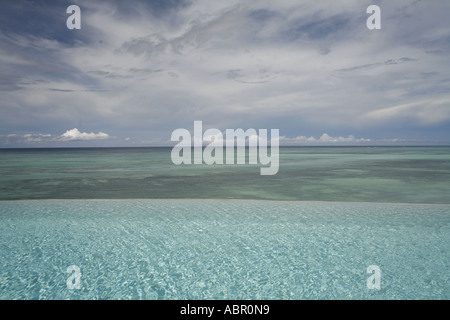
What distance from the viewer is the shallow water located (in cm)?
533

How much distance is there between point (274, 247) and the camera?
23.8 feet

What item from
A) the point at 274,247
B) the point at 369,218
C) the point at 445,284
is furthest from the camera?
the point at 369,218

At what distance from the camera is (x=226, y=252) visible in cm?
699

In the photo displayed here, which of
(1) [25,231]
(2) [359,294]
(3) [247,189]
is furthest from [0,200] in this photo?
(2) [359,294]

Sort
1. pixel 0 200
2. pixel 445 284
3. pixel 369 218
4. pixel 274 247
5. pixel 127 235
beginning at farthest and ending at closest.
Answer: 1. pixel 0 200
2. pixel 369 218
3. pixel 127 235
4. pixel 274 247
5. pixel 445 284

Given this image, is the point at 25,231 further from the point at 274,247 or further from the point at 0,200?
the point at 274,247

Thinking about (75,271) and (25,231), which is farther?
(25,231)

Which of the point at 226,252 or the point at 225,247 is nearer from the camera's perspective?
the point at 226,252

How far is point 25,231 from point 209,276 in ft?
20.9

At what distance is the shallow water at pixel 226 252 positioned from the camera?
5.33 meters
